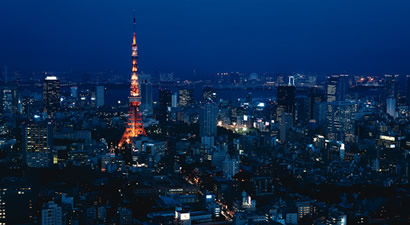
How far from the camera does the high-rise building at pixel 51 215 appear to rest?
6.05m

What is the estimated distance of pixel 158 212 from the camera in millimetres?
6984

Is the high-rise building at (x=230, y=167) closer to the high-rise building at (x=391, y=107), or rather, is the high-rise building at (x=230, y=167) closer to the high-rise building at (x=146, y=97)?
→ the high-rise building at (x=146, y=97)

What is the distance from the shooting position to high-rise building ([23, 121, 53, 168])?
9.76 meters

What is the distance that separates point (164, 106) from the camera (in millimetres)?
19078

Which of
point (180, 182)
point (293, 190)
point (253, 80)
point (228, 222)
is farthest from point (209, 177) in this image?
point (253, 80)

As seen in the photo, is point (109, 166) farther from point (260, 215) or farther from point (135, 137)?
point (260, 215)

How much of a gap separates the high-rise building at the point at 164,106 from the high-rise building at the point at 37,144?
726 cm

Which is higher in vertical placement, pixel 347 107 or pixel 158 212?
pixel 347 107

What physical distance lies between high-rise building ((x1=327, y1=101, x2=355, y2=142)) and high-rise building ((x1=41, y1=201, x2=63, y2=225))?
32.2 feet

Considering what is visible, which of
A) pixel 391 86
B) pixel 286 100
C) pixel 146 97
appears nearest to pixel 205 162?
pixel 286 100

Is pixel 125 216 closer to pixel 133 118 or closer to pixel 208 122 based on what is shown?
pixel 133 118

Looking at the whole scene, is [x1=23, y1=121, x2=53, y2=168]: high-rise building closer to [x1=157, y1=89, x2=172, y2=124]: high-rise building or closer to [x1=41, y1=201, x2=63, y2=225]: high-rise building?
[x1=41, y1=201, x2=63, y2=225]: high-rise building

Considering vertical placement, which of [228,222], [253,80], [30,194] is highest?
[253,80]

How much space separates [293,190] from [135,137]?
15.8 ft
